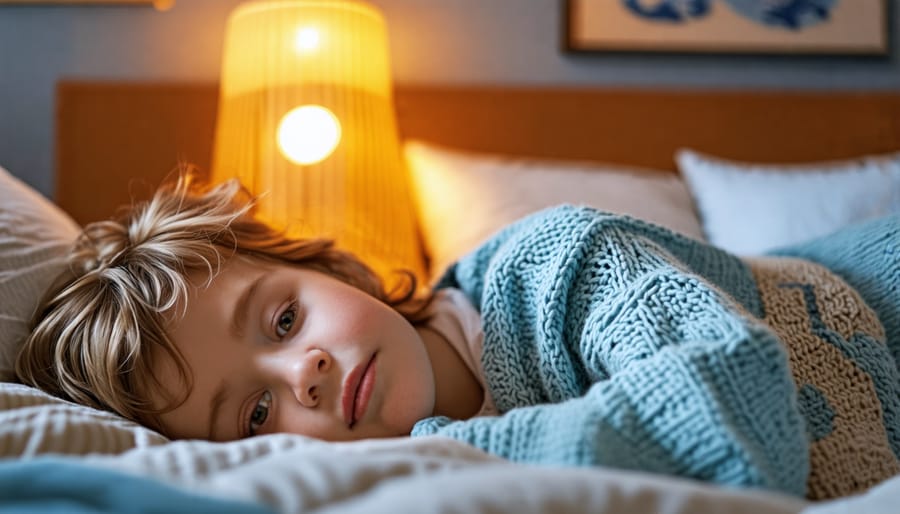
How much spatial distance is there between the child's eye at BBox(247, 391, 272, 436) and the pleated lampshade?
623 millimetres

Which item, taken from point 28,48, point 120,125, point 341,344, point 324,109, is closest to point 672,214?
point 324,109

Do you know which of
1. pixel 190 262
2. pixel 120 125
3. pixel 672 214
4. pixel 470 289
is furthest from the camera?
pixel 120 125

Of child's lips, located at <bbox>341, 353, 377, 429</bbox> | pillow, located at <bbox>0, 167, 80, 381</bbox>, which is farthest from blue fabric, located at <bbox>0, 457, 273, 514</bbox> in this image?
pillow, located at <bbox>0, 167, 80, 381</bbox>

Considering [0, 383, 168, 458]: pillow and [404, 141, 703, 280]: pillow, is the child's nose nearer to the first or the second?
[0, 383, 168, 458]: pillow

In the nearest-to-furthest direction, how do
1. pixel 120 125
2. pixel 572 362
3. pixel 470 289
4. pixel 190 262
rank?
1. pixel 572 362
2. pixel 190 262
3. pixel 470 289
4. pixel 120 125

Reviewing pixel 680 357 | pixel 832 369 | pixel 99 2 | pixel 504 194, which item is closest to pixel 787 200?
pixel 504 194

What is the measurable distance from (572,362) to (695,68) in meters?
1.24

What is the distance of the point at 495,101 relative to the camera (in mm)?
1848

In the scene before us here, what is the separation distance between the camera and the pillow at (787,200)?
1.50 metres

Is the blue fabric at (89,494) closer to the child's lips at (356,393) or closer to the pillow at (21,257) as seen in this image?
the child's lips at (356,393)

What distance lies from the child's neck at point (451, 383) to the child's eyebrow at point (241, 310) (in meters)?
0.22

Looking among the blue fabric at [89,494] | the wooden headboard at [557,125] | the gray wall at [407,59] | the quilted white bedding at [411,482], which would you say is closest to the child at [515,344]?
the quilted white bedding at [411,482]

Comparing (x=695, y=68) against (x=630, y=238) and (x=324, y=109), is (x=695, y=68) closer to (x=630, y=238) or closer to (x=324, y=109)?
(x=324, y=109)

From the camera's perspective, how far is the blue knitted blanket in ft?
2.19
